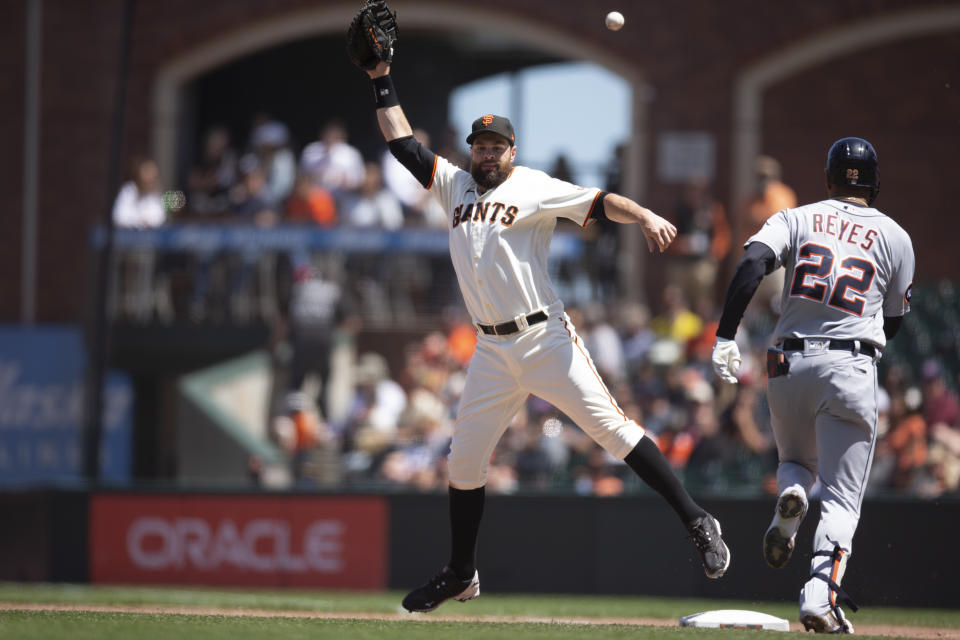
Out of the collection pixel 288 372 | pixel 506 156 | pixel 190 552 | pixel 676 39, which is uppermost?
pixel 676 39

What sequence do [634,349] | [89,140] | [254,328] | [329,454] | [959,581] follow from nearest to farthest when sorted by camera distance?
[959,581]
[329,454]
[634,349]
[254,328]
[89,140]

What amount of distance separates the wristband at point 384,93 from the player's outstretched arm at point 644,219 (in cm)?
118

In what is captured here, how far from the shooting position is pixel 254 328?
1394cm

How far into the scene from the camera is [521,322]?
6027mm

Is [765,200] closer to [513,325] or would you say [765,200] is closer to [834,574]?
[513,325]

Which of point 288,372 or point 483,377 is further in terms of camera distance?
point 288,372

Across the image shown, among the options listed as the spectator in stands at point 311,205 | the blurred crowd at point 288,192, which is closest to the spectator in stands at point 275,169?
the blurred crowd at point 288,192

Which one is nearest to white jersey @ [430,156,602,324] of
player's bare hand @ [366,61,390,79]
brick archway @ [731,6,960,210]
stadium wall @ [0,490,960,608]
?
player's bare hand @ [366,61,390,79]

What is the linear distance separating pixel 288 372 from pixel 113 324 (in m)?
2.44

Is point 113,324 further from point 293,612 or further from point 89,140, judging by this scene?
point 293,612

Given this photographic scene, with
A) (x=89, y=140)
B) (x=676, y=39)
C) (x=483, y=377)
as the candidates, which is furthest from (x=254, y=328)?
(x=483, y=377)

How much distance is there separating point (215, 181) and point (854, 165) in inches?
419

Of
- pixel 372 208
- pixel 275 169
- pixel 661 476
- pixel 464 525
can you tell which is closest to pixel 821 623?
pixel 661 476

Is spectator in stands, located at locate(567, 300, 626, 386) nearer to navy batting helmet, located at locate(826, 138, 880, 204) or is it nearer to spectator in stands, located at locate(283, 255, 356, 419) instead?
spectator in stands, located at locate(283, 255, 356, 419)
